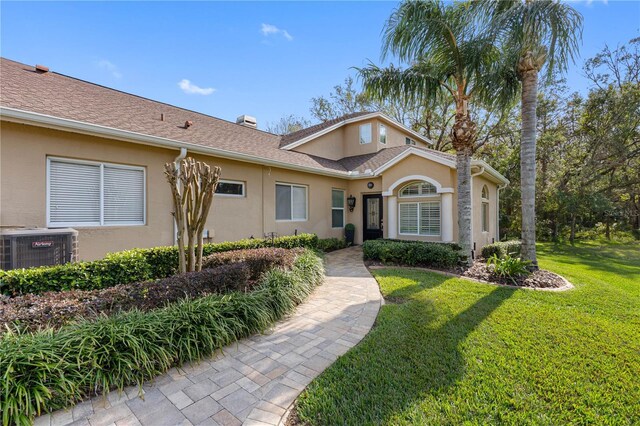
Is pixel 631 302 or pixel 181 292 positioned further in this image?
pixel 631 302

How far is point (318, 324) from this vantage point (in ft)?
15.7

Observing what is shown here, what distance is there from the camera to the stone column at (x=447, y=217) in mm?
10440

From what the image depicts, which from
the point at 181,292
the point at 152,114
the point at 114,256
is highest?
the point at 152,114

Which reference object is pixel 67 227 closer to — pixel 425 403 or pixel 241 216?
pixel 241 216

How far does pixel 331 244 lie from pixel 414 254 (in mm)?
4158

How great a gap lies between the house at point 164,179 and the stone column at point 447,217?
1.4 inches

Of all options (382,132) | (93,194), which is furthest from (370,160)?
(93,194)

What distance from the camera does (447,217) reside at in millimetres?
10492

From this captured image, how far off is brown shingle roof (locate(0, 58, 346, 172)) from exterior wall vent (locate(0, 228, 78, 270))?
2.63 metres

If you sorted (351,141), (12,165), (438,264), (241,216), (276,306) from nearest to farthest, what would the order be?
(276,306)
(12,165)
(438,264)
(241,216)
(351,141)

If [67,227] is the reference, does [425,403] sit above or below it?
below

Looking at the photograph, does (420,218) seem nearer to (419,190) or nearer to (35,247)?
(419,190)

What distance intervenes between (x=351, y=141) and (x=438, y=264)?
9961mm

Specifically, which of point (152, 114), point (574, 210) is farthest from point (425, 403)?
A: point (574, 210)
